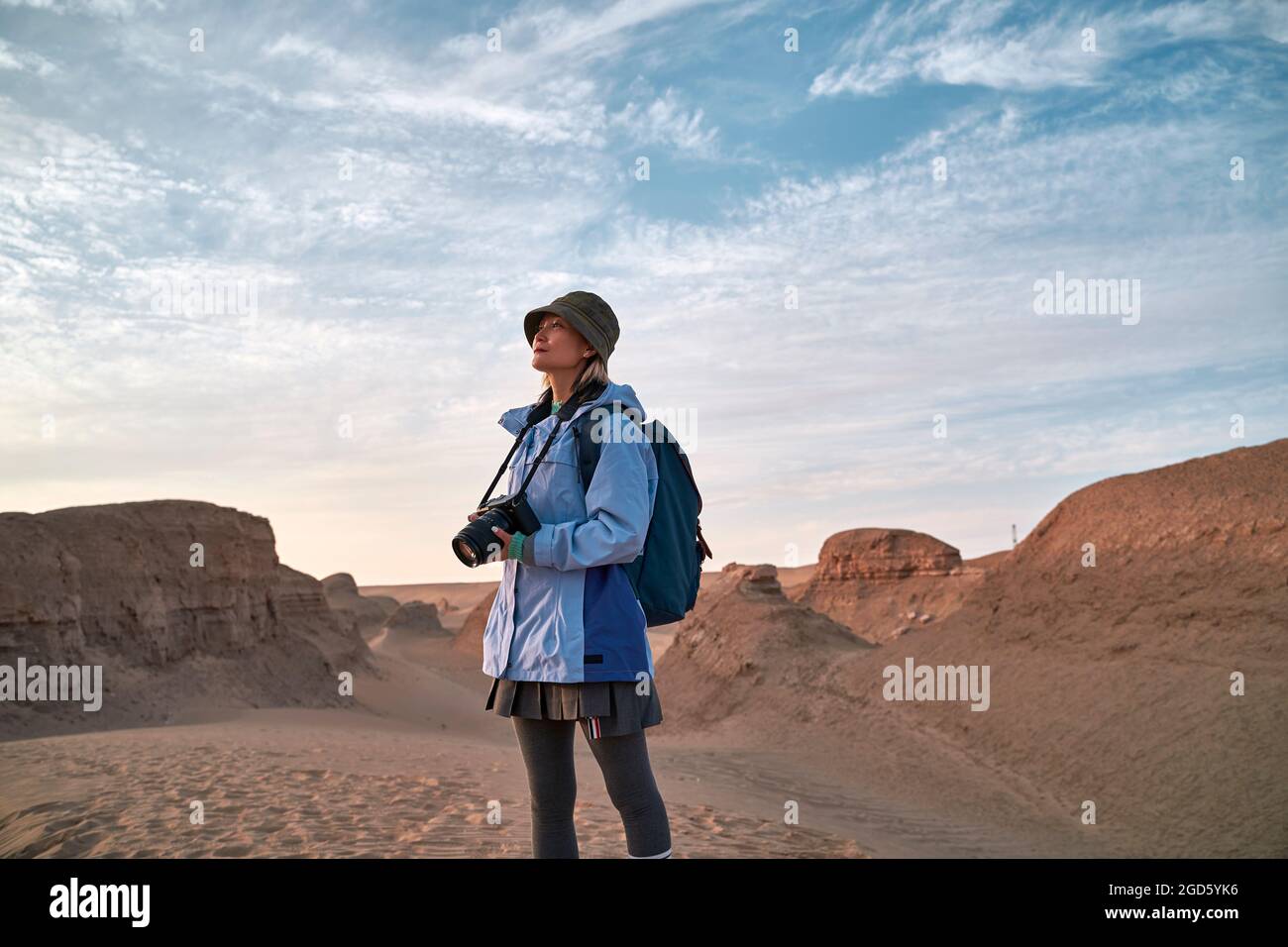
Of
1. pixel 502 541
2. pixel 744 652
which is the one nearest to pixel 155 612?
pixel 744 652

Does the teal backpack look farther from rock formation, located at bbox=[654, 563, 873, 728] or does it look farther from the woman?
rock formation, located at bbox=[654, 563, 873, 728]

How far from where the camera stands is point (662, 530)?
3.29 m

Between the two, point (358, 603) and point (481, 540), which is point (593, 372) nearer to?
point (481, 540)

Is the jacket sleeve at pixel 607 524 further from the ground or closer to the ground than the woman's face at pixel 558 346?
closer to the ground

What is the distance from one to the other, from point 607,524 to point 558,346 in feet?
2.55

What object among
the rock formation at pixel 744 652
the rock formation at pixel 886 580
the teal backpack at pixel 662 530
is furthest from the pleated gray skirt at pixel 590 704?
the rock formation at pixel 886 580

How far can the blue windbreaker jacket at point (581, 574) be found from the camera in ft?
10.0

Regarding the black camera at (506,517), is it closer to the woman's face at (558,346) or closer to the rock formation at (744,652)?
the woman's face at (558,346)

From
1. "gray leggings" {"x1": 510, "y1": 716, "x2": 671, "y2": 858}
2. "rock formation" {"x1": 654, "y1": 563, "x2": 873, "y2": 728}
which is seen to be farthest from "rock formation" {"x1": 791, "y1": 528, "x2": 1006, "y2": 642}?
"gray leggings" {"x1": 510, "y1": 716, "x2": 671, "y2": 858}

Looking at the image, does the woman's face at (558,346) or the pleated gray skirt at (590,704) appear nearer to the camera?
the pleated gray skirt at (590,704)

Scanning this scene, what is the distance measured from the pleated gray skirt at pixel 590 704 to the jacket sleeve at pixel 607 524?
41cm

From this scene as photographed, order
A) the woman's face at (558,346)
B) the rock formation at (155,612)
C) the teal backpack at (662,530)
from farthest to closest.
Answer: the rock formation at (155,612)
the woman's face at (558,346)
the teal backpack at (662,530)

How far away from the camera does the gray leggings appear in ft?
10.1
